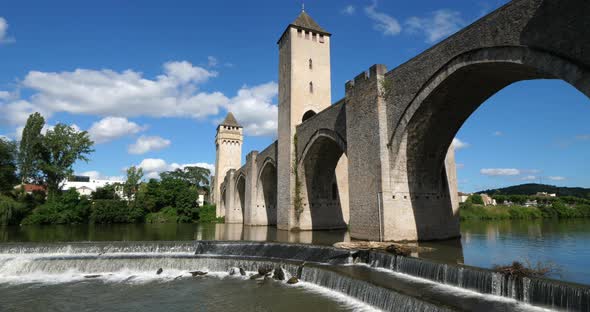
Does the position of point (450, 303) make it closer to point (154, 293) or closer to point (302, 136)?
point (154, 293)

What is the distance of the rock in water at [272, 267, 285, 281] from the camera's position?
9.71 metres

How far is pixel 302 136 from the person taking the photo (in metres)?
21.6

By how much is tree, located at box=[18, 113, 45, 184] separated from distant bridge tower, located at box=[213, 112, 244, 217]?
1995cm

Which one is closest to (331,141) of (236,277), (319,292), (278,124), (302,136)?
(302,136)

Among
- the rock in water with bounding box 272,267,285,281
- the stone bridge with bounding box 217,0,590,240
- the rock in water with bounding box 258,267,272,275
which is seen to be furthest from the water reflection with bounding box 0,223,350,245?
the rock in water with bounding box 272,267,285,281

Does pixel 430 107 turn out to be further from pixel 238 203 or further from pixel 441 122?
pixel 238 203

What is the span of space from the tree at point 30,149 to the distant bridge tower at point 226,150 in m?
19.9

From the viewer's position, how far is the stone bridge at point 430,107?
309 inches

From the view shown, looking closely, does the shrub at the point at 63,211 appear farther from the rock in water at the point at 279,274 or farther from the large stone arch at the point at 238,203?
the rock in water at the point at 279,274

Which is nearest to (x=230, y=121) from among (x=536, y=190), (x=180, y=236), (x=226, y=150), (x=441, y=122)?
(x=226, y=150)

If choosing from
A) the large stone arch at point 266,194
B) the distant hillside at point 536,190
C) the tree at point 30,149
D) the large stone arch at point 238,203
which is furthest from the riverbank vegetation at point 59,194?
the distant hillside at point 536,190

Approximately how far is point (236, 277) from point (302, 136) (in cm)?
1239

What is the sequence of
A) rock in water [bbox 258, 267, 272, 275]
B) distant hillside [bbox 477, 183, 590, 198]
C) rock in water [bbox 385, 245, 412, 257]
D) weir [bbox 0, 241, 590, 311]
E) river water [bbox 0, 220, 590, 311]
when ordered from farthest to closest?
distant hillside [bbox 477, 183, 590, 198]
rock in water [bbox 258, 267, 272, 275]
rock in water [bbox 385, 245, 412, 257]
river water [bbox 0, 220, 590, 311]
weir [bbox 0, 241, 590, 311]

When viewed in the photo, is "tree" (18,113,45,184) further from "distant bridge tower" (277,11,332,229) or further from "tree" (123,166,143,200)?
"distant bridge tower" (277,11,332,229)
